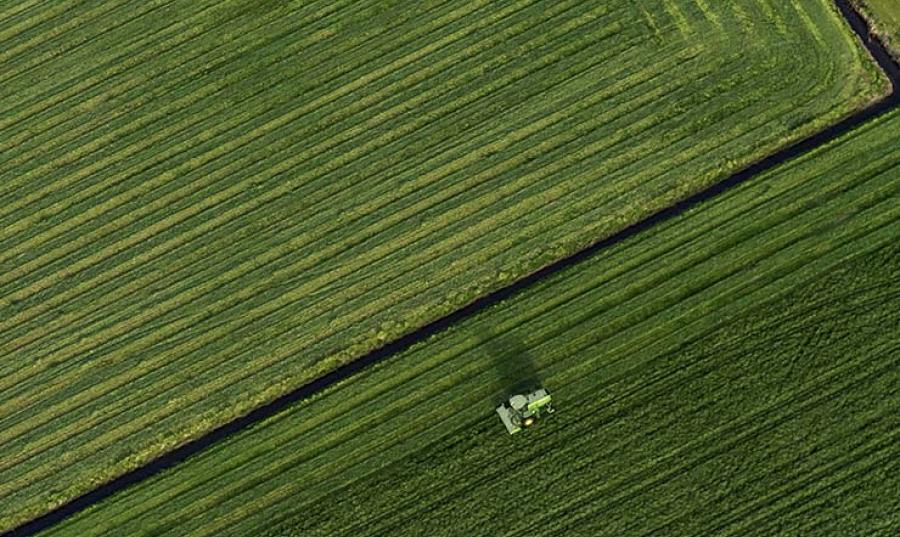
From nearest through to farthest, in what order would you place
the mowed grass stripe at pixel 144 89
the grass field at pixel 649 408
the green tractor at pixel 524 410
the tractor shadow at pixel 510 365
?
the grass field at pixel 649 408 < the green tractor at pixel 524 410 < the tractor shadow at pixel 510 365 < the mowed grass stripe at pixel 144 89

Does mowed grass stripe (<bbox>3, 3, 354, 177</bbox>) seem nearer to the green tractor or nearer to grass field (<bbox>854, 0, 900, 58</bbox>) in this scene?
the green tractor

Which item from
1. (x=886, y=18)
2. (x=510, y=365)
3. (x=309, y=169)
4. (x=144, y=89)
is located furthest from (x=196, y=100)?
(x=886, y=18)

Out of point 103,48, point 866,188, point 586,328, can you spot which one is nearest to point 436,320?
point 586,328

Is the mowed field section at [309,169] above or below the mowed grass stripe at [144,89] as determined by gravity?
below

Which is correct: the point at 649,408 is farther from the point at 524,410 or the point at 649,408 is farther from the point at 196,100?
the point at 196,100

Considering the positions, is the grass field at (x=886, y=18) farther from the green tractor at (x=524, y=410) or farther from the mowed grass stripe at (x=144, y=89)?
the mowed grass stripe at (x=144, y=89)

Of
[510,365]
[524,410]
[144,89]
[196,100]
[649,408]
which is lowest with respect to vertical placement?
[649,408]

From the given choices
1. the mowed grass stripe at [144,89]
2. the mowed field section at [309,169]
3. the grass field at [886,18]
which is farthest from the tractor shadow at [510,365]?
the grass field at [886,18]
